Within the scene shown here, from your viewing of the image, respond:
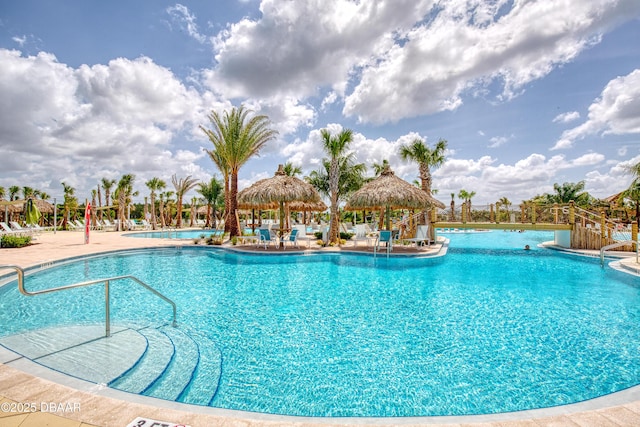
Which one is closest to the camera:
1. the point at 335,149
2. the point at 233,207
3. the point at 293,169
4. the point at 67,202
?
the point at 335,149

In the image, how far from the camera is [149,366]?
3352mm

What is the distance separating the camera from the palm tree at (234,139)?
1764cm

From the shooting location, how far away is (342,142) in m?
15.3

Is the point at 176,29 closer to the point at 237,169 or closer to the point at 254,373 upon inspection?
the point at 237,169

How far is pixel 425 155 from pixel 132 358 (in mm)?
17795

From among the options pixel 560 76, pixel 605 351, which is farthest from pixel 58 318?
pixel 560 76

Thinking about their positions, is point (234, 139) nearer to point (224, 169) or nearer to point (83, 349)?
point (224, 169)

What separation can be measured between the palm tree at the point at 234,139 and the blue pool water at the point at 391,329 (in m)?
8.07

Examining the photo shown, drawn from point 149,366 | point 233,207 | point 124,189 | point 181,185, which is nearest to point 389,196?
point 233,207

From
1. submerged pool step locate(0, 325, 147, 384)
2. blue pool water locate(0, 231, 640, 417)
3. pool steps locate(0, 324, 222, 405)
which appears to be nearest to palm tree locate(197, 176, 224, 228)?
blue pool water locate(0, 231, 640, 417)

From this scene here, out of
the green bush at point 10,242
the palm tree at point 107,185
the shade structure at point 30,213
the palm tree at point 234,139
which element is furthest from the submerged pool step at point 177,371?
the palm tree at point 107,185

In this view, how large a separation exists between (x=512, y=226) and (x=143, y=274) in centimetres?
1834

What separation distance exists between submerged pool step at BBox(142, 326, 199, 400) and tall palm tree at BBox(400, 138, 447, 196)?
16820 mm

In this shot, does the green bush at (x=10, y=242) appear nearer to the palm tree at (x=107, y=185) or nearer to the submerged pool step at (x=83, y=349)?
the submerged pool step at (x=83, y=349)
